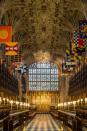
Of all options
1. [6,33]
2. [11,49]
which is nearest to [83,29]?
[6,33]

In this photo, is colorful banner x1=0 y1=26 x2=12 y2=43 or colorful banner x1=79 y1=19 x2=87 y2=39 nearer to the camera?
colorful banner x1=0 y1=26 x2=12 y2=43

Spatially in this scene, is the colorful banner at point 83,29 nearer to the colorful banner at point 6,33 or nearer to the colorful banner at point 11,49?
the colorful banner at point 6,33

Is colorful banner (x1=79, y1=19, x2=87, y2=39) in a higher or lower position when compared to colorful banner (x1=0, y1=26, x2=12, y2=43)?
higher

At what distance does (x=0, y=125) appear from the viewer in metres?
11.0

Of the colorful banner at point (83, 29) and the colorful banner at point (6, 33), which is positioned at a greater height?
the colorful banner at point (83, 29)

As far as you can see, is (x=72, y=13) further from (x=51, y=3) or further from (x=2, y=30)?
(x=2, y=30)

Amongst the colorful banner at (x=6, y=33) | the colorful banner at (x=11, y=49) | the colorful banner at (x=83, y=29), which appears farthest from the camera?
the colorful banner at (x=11, y=49)

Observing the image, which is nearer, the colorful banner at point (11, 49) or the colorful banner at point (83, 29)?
the colorful banner at point (83, 29)

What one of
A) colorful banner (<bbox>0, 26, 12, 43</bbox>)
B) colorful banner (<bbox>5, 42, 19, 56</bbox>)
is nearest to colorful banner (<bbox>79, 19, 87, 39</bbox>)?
colorful banner (<bbox>0, 26, 12, 43</bbox>)

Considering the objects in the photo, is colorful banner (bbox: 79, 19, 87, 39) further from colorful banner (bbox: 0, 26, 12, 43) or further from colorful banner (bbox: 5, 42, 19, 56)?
colorful banner (bbox: 5, 42, 19, 56)

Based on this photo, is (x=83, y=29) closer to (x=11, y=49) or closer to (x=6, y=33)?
(x=6, y=33)

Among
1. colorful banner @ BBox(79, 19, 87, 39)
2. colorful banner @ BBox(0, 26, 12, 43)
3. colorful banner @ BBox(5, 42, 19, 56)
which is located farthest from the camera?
colorful banner @ BBox(5, 42, 19, 56)

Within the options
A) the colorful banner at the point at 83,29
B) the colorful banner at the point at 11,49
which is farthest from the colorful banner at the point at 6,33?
the colorful banner at the point at 11,49

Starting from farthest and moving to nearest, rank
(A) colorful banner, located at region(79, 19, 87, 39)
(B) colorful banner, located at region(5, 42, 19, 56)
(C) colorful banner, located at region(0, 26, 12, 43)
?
(B) colorful banner, located at region(5, 42, 19, 56), (A) colorful banner, located at region(79, 19, 87, 39), (C) colorful banner, located at region(0, 26, 12, 43)
